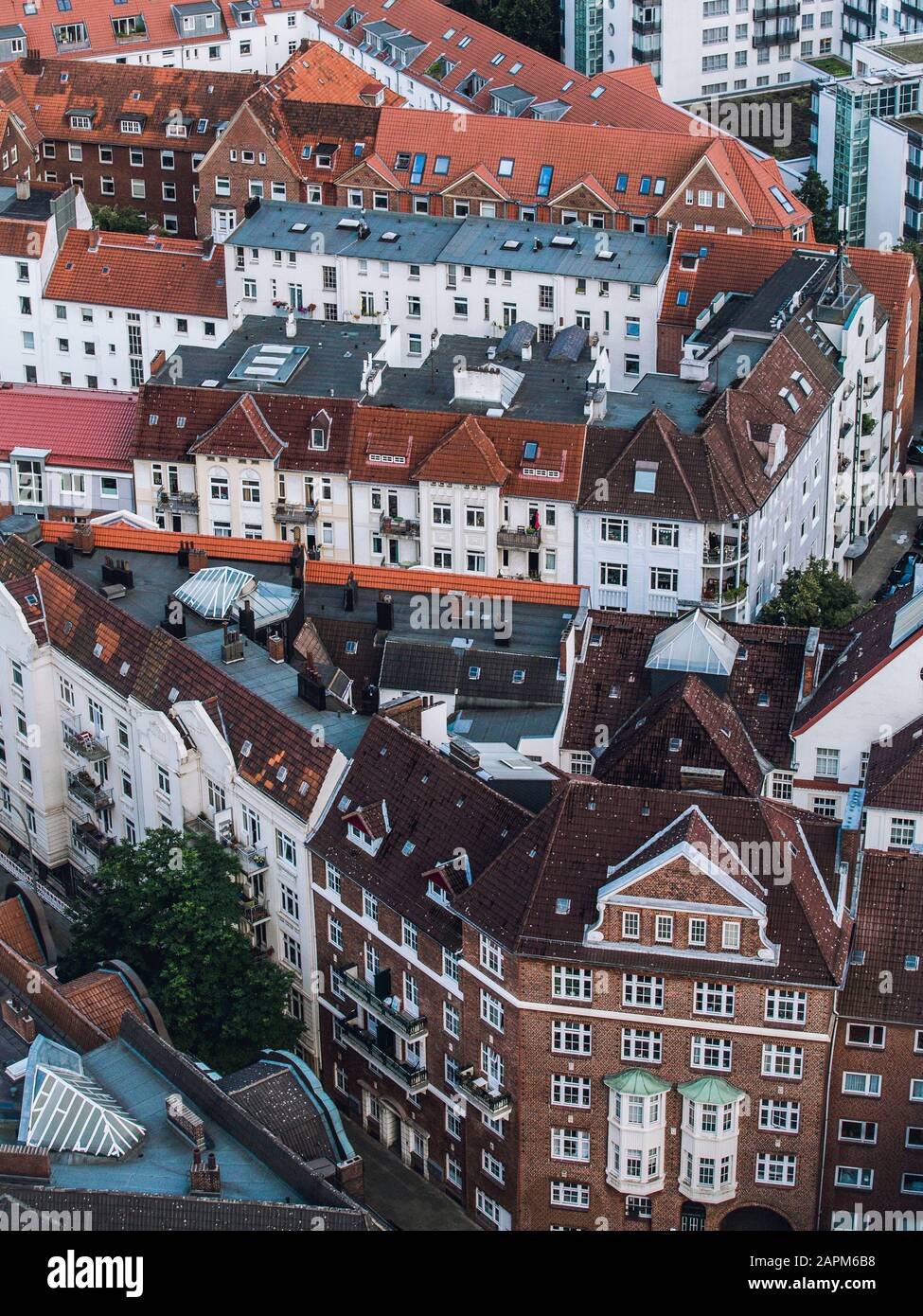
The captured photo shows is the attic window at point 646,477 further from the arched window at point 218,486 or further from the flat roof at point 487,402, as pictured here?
the arched window at point 218,486

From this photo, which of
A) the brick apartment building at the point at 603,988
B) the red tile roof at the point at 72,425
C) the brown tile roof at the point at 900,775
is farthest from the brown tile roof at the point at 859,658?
the red tile roof at the point at 72,425

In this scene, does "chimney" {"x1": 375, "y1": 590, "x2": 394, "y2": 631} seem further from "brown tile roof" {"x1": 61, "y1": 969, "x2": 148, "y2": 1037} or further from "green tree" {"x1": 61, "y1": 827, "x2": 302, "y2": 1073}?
"brown tile roof" {"x1": 61, "y1": 969, "x2": 148, "y2": 1037}

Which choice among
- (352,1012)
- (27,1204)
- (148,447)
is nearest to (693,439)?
(148,447)

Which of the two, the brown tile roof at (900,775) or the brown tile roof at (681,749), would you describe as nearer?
the brown tile roof at (900,775)

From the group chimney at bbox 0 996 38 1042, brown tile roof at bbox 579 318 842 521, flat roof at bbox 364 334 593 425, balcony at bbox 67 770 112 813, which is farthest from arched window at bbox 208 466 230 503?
chimney at bbox 0 996 38 1042
